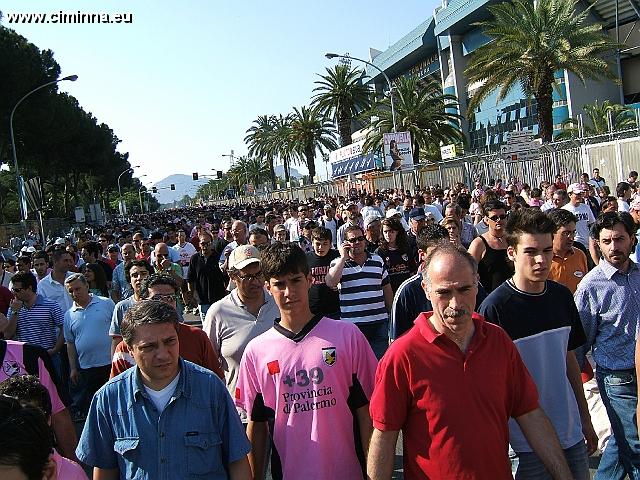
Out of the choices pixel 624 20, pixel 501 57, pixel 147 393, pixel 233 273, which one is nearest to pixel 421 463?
pixel 147 393

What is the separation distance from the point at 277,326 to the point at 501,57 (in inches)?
1124

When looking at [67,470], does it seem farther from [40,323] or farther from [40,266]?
[40,266]

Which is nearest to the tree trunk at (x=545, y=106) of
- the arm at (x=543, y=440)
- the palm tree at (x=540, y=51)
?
the palm tree at (x=540, y=51)

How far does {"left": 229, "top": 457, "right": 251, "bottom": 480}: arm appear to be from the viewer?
3.14 meters

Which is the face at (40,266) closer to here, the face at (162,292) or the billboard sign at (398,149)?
the face at (162,292)

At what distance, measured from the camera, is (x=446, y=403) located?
279 cm

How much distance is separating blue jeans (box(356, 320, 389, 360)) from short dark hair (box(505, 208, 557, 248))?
2.83 m

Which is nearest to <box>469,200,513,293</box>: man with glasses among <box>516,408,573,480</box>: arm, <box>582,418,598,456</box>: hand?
<box>582,418,598,456</box>: hand

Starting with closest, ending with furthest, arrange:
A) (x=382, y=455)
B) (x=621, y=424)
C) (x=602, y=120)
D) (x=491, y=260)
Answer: (x=382, y=455)
(x=621, y=424)
(x=491, y=260)
(x=602, y=120)

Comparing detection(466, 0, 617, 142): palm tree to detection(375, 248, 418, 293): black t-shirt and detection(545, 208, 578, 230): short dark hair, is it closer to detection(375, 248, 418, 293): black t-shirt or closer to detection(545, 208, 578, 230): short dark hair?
detection(375, 248, 418, 293): black t-shirt

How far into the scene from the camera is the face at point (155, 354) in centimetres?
315

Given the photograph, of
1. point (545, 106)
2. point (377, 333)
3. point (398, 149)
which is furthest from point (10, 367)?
point (398, 149)

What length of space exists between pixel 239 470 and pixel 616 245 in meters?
2.62

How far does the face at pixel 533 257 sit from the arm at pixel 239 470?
165 centimetres
